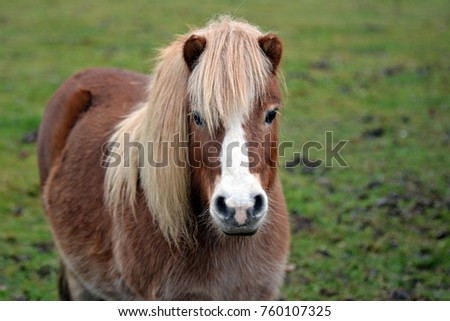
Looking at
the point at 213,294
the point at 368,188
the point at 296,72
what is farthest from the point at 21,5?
the point at 213,294

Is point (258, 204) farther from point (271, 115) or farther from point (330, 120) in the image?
point (330, 120)

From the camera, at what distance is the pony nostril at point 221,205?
3.28 metres

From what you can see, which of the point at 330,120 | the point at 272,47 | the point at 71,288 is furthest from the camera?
the point at 330,120

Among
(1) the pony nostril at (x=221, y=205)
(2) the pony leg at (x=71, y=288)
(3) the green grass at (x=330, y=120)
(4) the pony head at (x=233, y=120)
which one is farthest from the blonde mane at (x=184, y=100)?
(2) the pony leg at (x=71, y=288)

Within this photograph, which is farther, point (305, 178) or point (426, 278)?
point (305, 178)

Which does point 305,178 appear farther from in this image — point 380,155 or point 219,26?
point 219,26

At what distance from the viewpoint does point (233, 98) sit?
Result: 3.47 metres

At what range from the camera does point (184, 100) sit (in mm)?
3709

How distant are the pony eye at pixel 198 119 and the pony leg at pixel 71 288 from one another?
1922 millimetres

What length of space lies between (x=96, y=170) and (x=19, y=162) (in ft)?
15.0

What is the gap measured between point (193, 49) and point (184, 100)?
0.28 metres

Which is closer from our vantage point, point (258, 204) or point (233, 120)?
point (258, 204)

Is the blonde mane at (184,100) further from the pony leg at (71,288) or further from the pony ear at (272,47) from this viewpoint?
the pony leg at (71,288)
